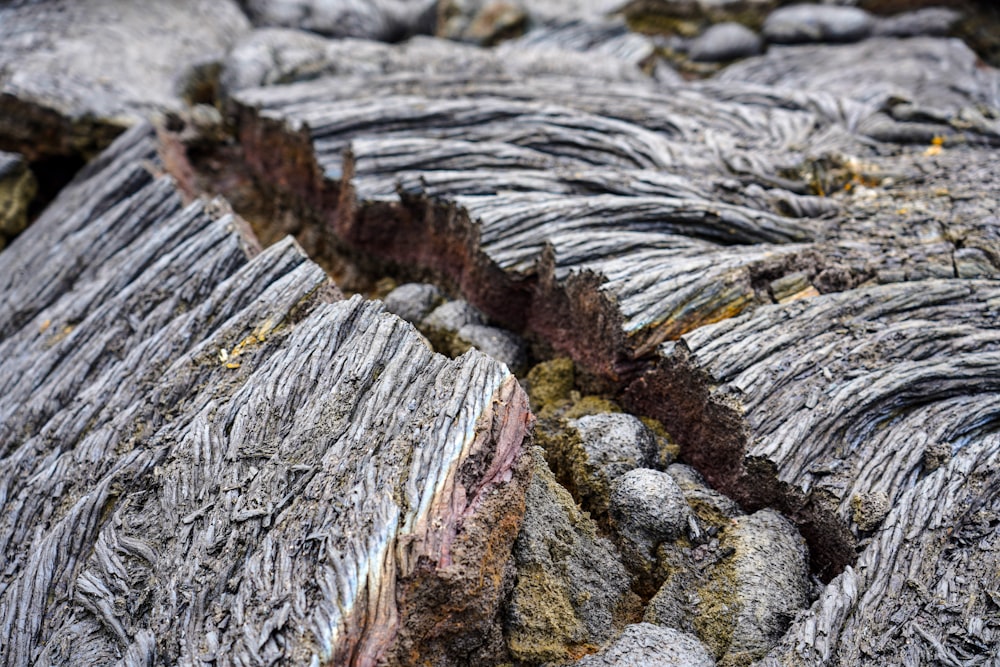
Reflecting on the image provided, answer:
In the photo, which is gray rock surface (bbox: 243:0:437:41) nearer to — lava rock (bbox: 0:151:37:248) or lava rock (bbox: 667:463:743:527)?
lava rock (bbox: 0:151:37:248)

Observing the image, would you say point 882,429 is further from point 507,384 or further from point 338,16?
point 338,16

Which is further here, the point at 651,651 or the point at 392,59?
the point at 392,59

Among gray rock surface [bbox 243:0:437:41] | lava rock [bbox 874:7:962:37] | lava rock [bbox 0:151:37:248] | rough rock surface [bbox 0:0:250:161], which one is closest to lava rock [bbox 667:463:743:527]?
rough rock surface [bbox 0:0:250:161]

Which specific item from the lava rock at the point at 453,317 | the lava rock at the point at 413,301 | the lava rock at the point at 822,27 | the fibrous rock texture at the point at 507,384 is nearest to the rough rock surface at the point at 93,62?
the fibrous rock texture at the point at 507,384

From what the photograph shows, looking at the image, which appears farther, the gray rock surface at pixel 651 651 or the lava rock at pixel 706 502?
the lava rock at pixel 706 502

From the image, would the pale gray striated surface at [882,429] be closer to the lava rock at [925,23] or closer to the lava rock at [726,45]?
the lava rock at [726,45]

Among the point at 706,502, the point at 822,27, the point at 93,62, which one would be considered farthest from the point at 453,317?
the point at 822,27
